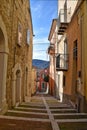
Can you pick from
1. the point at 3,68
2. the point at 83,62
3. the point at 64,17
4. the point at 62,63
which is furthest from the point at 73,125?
the point at 64,17

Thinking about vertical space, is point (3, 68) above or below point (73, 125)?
above

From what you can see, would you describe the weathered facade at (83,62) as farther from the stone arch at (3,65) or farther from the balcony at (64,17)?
the balcony at (64,17)

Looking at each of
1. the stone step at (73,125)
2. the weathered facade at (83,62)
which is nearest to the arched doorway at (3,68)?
the stone step at (73,125)

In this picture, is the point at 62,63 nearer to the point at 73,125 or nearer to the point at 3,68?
the point at 3,68

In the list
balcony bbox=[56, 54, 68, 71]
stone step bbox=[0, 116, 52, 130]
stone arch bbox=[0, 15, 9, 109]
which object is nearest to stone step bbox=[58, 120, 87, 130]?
stone step bbox=[0, 116, 52, 130]

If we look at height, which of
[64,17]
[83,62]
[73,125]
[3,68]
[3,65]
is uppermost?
[64,17]

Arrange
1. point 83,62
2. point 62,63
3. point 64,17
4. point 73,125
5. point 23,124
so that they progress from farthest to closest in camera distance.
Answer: point 62,63 < point 64,17 < point 83,62 < point 73,125 < point 23,124

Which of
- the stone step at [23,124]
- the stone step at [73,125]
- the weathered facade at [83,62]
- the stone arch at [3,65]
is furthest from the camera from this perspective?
the weathered facade at [83,62]

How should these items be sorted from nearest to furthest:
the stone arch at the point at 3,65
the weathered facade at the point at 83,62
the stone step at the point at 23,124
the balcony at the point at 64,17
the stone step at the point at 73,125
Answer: the stone step at the point at 23,124 < the stone step at the point at 73,125 < the stone arch at the point at 3,65 < the weathered facade at the point at 83,62 < the balcony at the point at 64,17

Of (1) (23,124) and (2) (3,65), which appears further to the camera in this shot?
(2) (3,65)

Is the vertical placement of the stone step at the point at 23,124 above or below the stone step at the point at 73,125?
above

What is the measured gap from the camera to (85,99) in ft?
34.6

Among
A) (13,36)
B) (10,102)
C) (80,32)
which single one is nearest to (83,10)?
(80,32)

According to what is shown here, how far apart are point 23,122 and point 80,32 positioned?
217 inches
